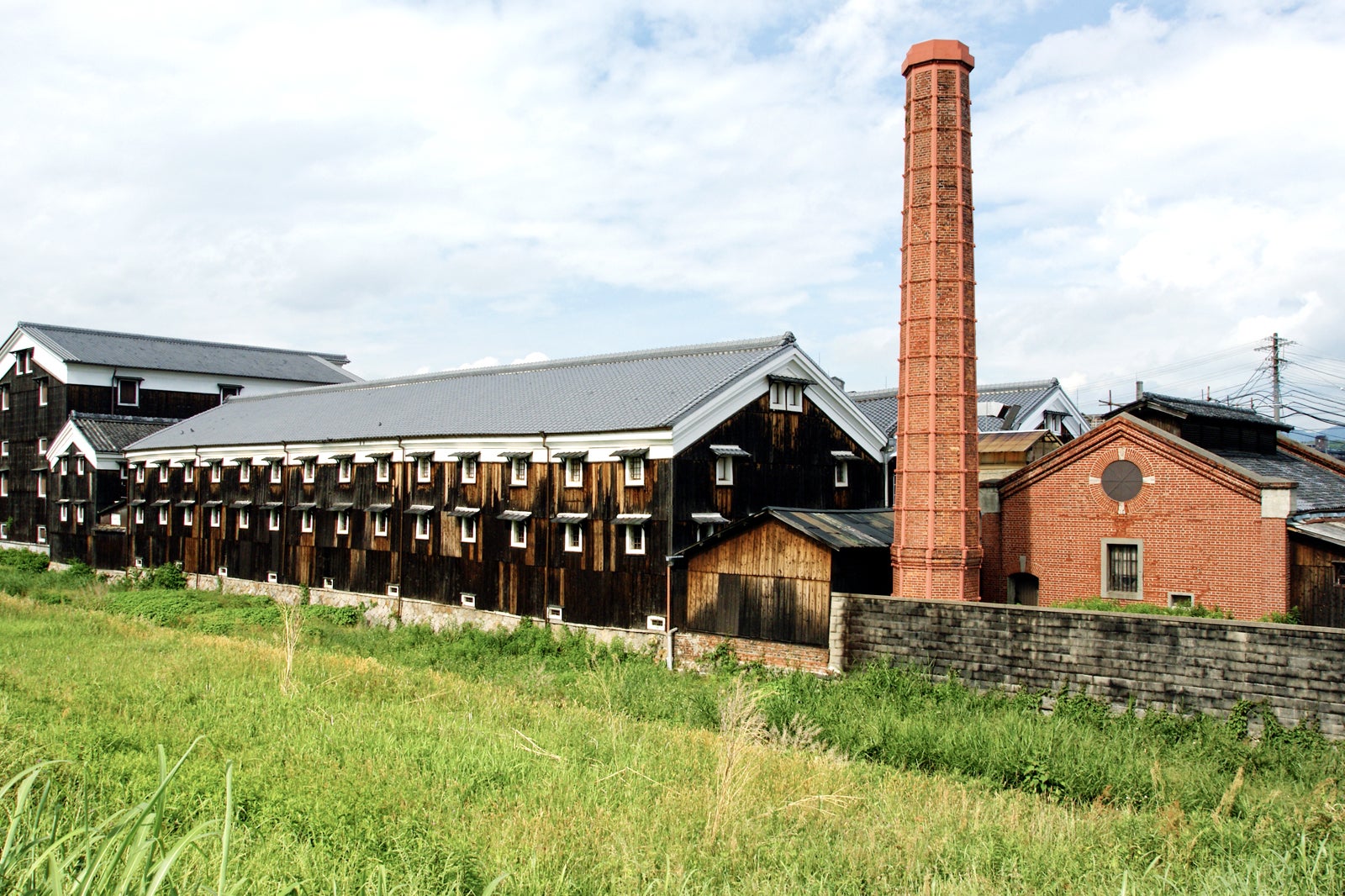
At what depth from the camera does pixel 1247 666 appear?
13.3 meters

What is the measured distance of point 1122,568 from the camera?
65.4 feet

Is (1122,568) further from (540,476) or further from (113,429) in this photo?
(113,429)

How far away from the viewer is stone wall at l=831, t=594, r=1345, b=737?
12898 mm

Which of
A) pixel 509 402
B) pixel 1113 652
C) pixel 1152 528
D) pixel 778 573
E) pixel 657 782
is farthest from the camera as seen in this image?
pixel 509 402

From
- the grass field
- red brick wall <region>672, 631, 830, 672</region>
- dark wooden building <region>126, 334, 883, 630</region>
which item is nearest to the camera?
the grass field

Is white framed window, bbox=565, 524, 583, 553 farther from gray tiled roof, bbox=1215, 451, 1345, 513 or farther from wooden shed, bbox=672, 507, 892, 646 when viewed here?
gray tiled roof, bbox=1215, 451, 1345, 513

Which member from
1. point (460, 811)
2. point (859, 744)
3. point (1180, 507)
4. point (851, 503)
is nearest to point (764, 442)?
point (851, 503)

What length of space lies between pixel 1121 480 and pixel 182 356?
38124mm

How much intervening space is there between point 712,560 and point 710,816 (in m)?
11.5

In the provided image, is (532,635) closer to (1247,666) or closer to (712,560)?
(712,560)

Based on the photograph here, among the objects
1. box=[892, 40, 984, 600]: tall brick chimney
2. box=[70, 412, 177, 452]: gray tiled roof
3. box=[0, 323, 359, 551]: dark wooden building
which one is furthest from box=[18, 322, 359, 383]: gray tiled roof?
box=[892, 40, 984, 600]: tall brick chimney

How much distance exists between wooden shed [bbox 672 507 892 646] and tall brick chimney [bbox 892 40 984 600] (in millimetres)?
946

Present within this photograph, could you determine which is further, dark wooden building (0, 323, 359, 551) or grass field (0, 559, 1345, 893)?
dark wooden building (0, 323, 359, 551)

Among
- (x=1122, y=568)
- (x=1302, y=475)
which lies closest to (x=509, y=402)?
(x=1122, y=568)
